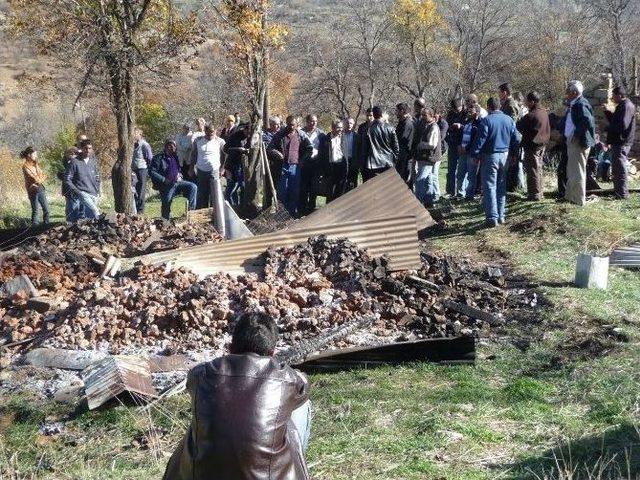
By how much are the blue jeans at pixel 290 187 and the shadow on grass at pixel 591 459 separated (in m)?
9.38

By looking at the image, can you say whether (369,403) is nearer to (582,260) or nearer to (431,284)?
(431,284)

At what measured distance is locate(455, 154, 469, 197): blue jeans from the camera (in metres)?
14.5

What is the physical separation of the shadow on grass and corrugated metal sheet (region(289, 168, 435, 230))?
5.27m

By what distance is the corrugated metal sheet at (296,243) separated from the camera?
29.6 feet

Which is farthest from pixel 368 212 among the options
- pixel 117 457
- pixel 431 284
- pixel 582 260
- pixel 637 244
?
pixel 117 457

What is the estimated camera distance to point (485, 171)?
11812 millimetres

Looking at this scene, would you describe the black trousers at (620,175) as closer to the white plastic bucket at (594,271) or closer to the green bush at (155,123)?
the white plastic bucket at (594,271)

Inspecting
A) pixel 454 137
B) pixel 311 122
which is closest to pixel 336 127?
pixel 311 122

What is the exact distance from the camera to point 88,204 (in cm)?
1418

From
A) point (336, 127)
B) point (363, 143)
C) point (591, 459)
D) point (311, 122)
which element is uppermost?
point (311, 122)

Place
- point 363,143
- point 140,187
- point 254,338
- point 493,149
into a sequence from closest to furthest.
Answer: point 254,338, point 493,149, point 363,143, point 140,187

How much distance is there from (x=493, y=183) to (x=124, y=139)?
629cm

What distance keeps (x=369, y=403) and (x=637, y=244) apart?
5689mm

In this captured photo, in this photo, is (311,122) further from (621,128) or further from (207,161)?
(621,128)
